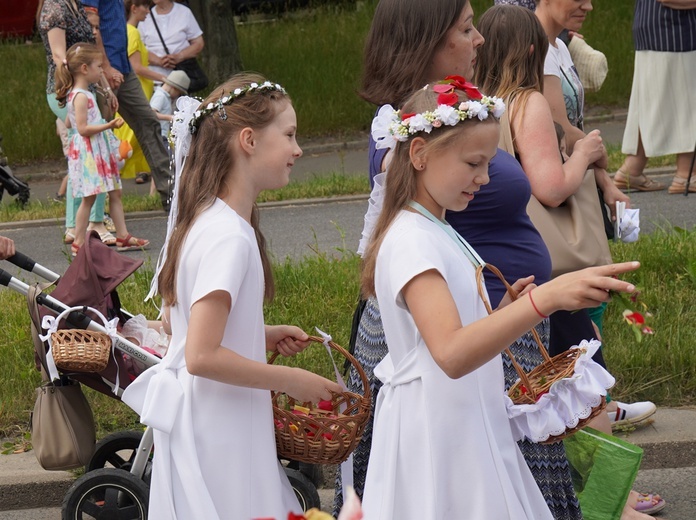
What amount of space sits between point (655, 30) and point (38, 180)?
8.05 meters

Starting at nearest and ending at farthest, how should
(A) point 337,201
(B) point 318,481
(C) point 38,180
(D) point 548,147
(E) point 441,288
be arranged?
(E) point 441,288 < (D) point 548,147 < (B) point 318,481 < (A) point 337,201 < (C) point 38,180

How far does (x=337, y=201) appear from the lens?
1080 centimetres

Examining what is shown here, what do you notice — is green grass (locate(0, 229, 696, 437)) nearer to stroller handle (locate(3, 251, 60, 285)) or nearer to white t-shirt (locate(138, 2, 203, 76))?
stroller handle (locate(3, 251, 60, 285))

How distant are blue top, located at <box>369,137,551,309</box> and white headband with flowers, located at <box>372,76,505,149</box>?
1.46 ft

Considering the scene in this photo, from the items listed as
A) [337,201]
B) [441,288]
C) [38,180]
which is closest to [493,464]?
[441,288]

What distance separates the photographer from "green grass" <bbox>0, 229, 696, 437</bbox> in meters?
5.50

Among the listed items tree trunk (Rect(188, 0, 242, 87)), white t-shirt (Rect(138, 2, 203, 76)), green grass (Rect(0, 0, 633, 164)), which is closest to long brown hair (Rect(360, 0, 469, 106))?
white t-shirt (Rect(138, 2, 203, 76))

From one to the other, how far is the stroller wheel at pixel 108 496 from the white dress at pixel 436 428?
1.38 metres

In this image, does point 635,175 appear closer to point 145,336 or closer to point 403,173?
point 145,336

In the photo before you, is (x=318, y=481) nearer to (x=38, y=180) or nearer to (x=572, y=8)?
(x=572, y=8)

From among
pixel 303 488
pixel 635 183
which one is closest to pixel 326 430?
pixel 303 488

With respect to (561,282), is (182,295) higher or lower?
lower

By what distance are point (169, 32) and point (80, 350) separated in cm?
898

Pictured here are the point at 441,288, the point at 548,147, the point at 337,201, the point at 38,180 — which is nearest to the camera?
the point at 441,288
